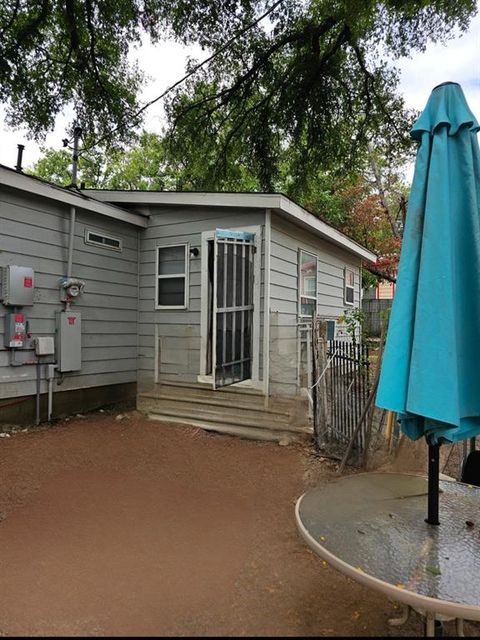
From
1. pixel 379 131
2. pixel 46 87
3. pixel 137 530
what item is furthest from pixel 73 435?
pixel 379 131

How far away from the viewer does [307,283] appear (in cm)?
730

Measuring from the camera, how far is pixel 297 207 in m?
5.98

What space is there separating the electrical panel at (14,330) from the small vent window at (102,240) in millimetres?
1620

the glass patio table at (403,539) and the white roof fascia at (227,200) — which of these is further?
the white roof fascia at (227,200)

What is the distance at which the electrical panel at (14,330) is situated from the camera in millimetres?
5062

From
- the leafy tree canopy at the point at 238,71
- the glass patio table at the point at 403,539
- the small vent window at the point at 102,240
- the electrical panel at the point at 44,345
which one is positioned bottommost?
the glass patio table at the point at 403,539

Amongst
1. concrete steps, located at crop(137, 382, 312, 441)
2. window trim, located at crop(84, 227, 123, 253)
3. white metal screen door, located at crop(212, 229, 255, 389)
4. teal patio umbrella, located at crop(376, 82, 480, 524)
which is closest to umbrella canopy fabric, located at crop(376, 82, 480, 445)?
teal patio umbrella, located at crop(376, 82, 480, 524)

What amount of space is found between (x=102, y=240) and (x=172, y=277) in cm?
122

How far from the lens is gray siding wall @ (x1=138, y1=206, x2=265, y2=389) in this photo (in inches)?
233

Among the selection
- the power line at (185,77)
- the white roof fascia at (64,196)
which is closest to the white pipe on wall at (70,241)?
the white roof fascia at (64,196)

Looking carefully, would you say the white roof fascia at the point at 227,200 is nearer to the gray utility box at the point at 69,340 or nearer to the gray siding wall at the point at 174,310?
the gray siding wall at the point at 174,310

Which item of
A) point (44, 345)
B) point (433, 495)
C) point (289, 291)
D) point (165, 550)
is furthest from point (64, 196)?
point (433, 495)

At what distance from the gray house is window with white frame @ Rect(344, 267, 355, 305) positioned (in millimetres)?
2671

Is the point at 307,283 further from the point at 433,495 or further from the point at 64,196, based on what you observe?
the point at 433,495
